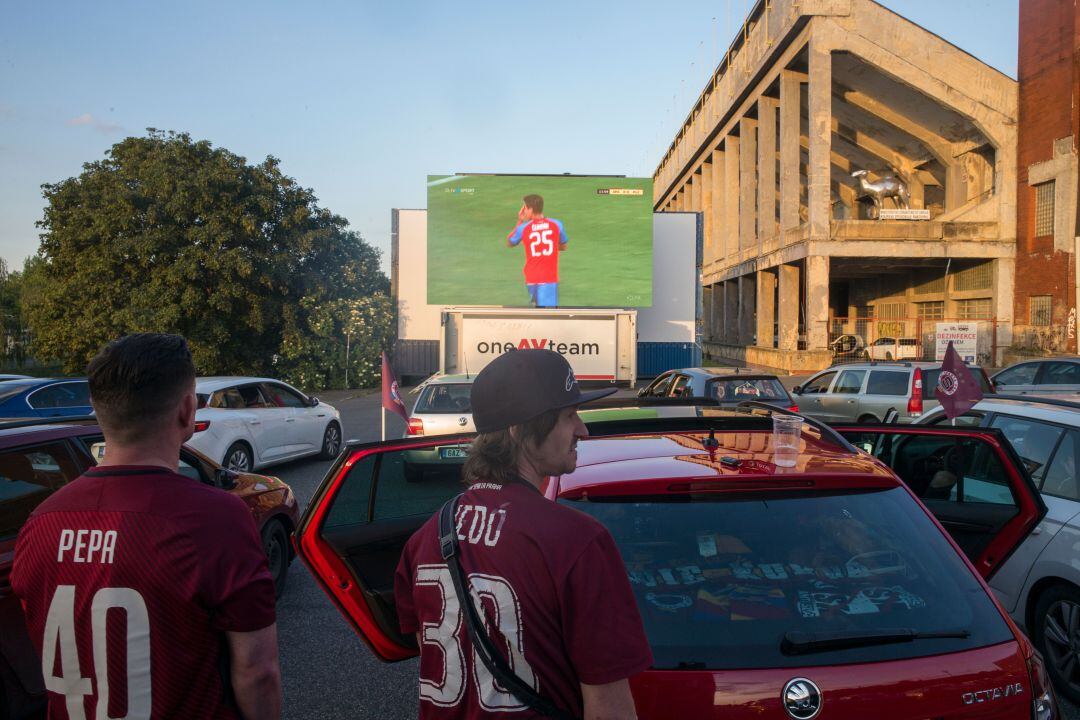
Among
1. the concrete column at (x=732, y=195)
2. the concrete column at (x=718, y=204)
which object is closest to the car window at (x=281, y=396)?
the concrete column at (x=732, y=195)

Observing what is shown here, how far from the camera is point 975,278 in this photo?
1280 inches

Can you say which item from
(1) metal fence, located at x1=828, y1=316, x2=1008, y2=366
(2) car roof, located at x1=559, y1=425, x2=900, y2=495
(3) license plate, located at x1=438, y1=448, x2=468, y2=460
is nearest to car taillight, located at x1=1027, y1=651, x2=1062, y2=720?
(2) car roof, located at x1=559, y1=425, x2=900, y2=495

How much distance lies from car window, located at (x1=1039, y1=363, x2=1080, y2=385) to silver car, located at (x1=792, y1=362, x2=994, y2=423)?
1806mm

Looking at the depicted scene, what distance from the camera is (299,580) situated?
6.41m

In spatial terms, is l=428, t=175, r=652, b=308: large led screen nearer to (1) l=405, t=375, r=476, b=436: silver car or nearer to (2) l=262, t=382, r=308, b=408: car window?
(2) l=262, t=382, r=308, b=408: car window

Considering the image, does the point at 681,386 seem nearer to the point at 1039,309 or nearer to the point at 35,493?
the point at 35,493

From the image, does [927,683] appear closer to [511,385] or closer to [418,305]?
[511,385]

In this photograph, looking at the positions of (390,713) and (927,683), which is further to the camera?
(390,713)

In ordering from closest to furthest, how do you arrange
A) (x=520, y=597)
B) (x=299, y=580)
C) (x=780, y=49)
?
(x=520, y=597) < (x=299, y=580) < (x=780, y=49)

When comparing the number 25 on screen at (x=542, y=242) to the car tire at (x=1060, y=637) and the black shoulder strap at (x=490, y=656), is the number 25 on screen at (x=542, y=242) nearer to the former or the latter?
the car tire at (x=1060, y=637)

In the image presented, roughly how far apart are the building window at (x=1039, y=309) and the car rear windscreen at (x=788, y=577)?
31508 millimetres

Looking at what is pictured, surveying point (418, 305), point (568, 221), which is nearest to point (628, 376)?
point (568, 221)

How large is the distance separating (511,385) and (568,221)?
28.0 meters

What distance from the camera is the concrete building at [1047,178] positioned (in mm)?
27016
